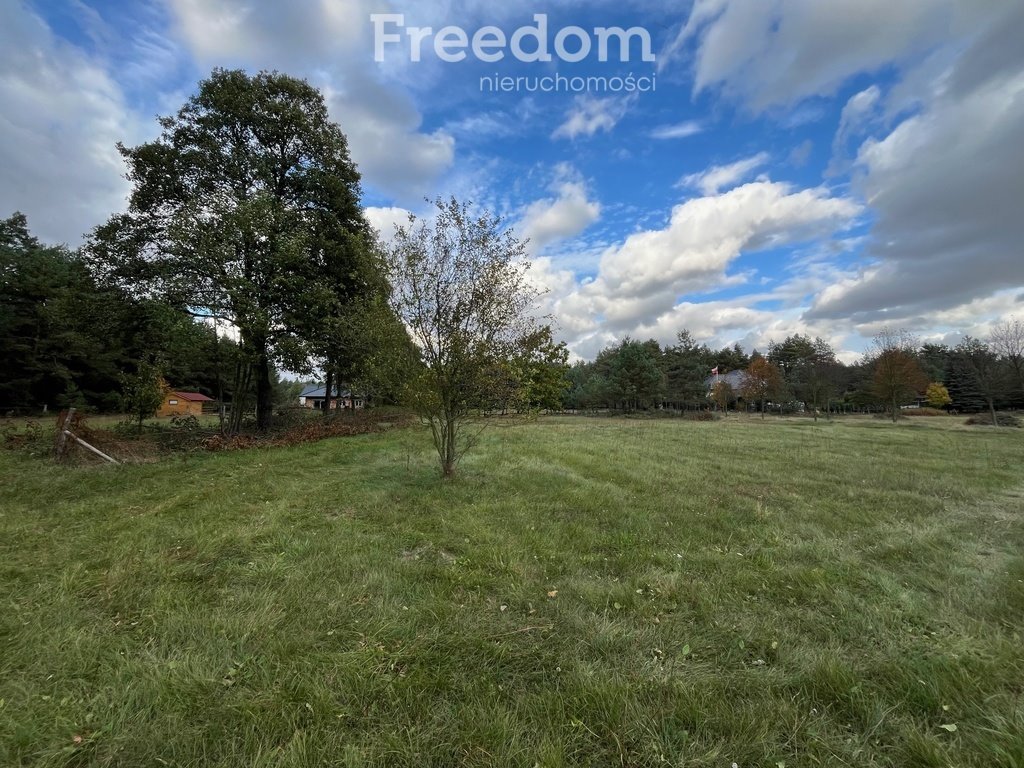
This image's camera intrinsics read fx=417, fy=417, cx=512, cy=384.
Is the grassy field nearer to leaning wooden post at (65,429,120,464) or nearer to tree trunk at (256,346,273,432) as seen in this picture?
leaning wooden post at (65,429,120,464)

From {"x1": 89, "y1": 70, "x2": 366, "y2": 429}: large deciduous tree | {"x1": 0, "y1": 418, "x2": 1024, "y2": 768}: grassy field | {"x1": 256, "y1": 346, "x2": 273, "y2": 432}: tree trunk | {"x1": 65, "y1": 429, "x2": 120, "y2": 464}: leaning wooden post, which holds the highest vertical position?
{"x1": 89, "y1": 70, "x2": 366, "y2": 429}: large deciduous tree

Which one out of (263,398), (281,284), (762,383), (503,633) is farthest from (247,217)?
(762,383)

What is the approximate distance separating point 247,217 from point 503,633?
47.3ft

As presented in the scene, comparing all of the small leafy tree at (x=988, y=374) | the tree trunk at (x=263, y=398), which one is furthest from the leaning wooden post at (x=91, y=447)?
the small leafy tree at (x=988, y=374)

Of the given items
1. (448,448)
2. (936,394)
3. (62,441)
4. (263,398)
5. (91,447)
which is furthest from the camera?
(936,394)

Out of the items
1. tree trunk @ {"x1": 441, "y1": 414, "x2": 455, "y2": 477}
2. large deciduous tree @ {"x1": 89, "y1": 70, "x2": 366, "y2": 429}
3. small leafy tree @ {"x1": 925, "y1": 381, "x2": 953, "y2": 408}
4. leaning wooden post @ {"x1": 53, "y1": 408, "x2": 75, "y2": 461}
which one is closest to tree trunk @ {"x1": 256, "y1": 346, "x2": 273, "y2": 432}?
large deciduous tree @ {"x1": 89, "y1": 70, "x2": 366, "y2": 429}

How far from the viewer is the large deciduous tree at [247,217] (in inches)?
511

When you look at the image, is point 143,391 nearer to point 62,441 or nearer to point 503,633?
point 62,441

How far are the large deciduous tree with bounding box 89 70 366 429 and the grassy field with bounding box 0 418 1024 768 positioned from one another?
27.6 ft

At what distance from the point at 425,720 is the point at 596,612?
5.32 ft

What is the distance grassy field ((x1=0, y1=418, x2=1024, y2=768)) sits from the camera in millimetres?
2066

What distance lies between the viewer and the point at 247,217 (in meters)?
12.8

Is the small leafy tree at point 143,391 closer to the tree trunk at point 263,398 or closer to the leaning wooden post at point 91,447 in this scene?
the tree trunk at point 263,398

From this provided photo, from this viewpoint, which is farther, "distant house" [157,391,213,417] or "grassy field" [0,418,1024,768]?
"distant house" [157,391,213,417]
